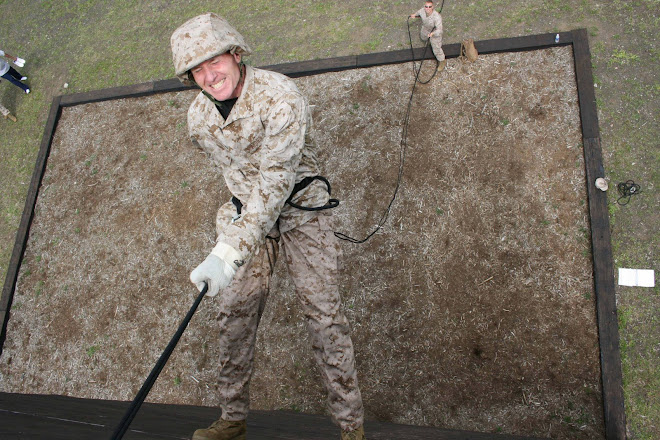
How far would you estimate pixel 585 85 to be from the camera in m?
4.68

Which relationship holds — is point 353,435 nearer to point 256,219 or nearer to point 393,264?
point 256,219

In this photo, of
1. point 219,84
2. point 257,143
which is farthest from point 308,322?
point 219,84

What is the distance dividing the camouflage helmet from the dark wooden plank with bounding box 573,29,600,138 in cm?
365

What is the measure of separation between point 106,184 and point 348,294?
11.6 ft

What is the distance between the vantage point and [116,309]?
5109 millimetres

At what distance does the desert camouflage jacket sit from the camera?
2738mm

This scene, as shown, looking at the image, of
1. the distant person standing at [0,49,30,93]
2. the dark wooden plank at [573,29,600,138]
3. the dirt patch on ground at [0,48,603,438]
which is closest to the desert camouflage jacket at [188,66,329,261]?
the dirt patch on ground at [0,48,603,438]

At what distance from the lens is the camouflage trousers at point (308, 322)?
3.10 m

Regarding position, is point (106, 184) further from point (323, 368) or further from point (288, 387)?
point (323, 368)

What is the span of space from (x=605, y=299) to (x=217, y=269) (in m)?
3.46

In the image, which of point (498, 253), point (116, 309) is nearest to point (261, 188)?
point (498, 253)

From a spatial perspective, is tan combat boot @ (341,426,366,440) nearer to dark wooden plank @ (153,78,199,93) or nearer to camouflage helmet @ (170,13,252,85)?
camouflage helmet @ (170,13,252,85)

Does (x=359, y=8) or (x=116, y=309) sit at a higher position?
(x=359, y=8)

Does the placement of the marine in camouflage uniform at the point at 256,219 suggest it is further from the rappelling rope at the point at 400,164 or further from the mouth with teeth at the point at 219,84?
the rappelling rope at the point at 400,164
